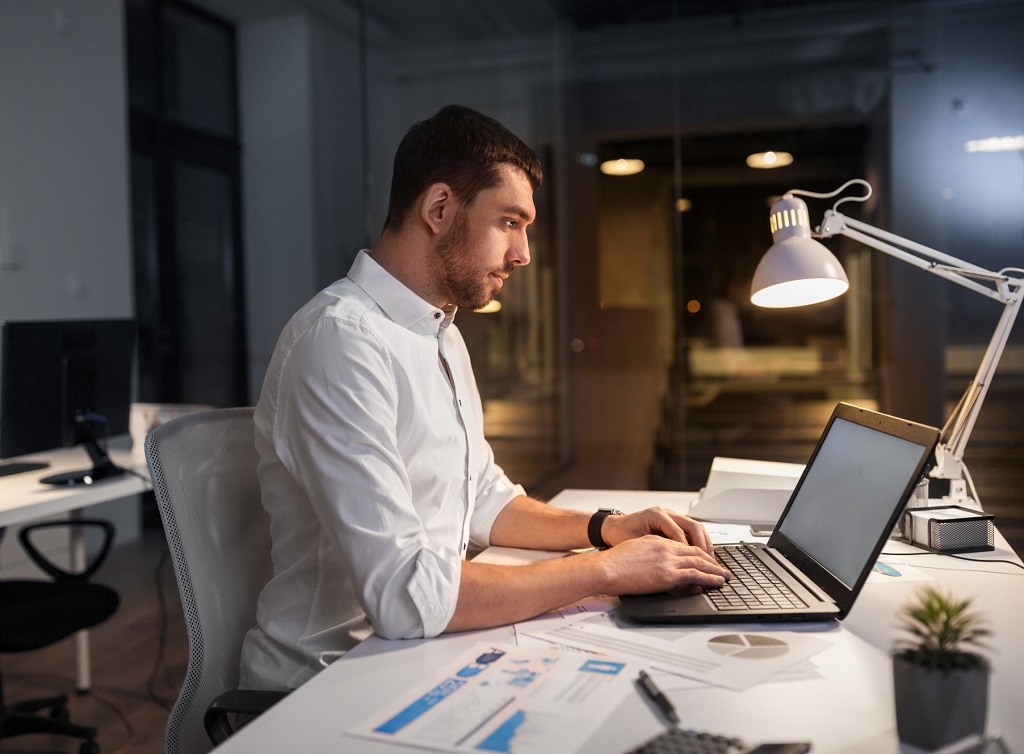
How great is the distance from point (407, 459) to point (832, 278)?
0.86 metres

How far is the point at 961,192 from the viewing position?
3.87m

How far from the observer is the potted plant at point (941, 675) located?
82 centimetres

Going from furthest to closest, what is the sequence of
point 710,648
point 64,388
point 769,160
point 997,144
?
1. point 769,160
2. point 997,144
3. point 64,388
4. point 710,648

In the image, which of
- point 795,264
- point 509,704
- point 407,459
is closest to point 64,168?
point 407,459

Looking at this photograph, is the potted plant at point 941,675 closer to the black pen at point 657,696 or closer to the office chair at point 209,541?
the black pen at point 657,696

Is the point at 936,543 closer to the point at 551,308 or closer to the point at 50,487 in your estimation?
the point at 50,487

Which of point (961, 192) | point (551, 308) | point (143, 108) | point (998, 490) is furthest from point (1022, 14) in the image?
point (143, 108)

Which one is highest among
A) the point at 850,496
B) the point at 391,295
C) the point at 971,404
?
the point at 391,295

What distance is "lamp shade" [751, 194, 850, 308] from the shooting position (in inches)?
66.6

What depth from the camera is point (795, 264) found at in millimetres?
1701

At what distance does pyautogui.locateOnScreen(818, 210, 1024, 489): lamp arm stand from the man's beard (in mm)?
762

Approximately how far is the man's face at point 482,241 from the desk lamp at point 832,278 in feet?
1.72

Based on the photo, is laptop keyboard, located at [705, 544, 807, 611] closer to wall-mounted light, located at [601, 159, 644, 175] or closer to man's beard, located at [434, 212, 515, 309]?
man's beard, located at [434, 212, 515, 309]

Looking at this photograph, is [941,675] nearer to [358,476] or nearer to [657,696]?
[657,696]
